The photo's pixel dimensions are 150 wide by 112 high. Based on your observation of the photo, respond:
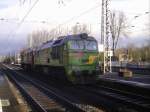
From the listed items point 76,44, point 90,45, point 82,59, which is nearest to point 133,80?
point 90,45

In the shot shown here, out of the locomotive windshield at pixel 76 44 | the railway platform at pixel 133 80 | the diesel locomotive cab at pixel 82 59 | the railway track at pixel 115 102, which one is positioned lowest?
the railway track at pixel 115 102

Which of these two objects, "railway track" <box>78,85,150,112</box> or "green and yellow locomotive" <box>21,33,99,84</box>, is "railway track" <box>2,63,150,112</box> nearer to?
"railway track" <box>78,85,150,112</box>

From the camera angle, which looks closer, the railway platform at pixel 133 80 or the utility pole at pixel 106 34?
the railway platform at pixel 133 80

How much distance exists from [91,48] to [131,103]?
10.0m

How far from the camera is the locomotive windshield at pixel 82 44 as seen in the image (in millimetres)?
24797

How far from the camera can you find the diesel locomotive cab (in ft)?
78.8

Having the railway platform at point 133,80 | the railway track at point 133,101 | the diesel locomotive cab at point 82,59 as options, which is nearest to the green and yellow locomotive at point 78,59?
the diesel locomotive cab at point 82,59

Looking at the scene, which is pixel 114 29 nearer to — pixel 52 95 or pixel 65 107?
pixel 52 95

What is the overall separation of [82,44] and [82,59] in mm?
1155

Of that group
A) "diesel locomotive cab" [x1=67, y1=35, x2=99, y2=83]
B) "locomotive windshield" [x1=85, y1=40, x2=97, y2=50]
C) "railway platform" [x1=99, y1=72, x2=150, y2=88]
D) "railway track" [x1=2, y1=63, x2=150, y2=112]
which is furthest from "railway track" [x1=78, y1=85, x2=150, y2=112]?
"locomotive windshield" [x1=85, y1=40, x2=97, y2=50]

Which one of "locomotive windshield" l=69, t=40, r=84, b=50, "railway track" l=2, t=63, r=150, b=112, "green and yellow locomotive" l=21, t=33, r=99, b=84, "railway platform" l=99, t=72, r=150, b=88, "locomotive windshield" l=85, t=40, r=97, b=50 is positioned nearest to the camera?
"railway track" l=2, t=63, r=150, b=112

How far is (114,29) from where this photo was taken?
8006 centimetres

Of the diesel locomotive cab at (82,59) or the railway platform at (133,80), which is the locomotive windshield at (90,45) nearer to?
the diesel locomotive cab at (82,59)

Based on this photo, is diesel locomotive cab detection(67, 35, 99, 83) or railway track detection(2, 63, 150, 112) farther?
diesel locomotive cab detection(67, 35, 99, 83)
